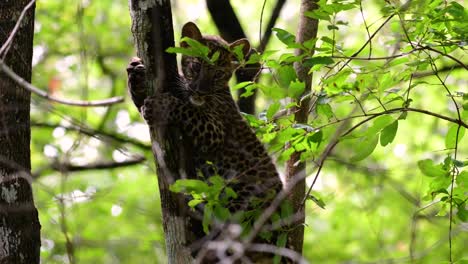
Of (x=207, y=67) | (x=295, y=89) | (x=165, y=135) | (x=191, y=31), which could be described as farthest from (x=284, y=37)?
(x=207, y=67)

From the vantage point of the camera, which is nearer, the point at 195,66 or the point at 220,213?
the point at 220,213

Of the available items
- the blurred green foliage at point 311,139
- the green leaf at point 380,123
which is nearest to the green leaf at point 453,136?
the blurred green foliage at point 311,139

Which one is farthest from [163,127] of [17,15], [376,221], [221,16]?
[376,221]

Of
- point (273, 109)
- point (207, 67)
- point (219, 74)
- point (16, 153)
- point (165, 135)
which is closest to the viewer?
point (165, 135)

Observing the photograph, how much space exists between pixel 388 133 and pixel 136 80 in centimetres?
220

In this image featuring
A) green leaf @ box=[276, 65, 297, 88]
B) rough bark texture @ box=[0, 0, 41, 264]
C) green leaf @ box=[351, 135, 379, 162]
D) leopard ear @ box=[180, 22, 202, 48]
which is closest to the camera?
green leaf @ box=[351, 135, 379, 162]

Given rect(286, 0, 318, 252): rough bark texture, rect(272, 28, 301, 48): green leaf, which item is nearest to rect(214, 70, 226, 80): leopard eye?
rect(286, 0, 318, 252): rough bark texture

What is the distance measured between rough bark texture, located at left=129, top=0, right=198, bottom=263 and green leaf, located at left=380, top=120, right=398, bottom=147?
4.34 feet

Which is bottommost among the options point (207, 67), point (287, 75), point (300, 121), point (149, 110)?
point (149, 110)

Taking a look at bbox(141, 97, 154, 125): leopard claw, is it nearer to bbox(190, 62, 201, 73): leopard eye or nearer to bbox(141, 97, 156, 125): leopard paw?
bbox(141, 97, 156, 125): leopard paw

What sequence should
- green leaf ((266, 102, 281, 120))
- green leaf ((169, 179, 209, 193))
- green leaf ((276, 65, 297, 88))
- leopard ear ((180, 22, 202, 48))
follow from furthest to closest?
leopard ear ((180, 22, 202, 48)), green leaf ((266, 102, 281, 120)), green leaf ((276, 65, 297, 88)), green leaf ((169, 179, 209, 193))

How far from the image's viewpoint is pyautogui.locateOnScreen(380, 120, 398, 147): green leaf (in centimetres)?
487

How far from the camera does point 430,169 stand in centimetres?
504

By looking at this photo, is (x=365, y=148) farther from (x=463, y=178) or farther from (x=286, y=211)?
(x=463, y=178)
